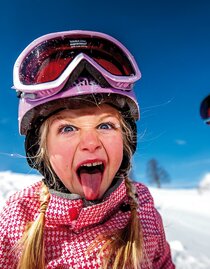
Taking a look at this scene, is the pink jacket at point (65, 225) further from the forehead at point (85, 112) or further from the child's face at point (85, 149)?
the forehead at point (85, 112)

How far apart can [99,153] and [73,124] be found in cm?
24

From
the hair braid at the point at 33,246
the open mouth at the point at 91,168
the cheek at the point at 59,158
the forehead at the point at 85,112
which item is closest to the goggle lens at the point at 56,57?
the forehead at the point at 85,112

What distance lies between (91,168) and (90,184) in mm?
117

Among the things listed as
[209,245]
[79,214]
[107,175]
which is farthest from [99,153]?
[209,245]

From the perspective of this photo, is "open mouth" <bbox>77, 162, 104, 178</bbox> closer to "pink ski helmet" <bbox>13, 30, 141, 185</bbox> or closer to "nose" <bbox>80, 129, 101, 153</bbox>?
"nose" <bbox>80, 129, 101, 153</bbox>

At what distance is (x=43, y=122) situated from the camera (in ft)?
7.18

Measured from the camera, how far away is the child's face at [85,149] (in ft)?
6.30

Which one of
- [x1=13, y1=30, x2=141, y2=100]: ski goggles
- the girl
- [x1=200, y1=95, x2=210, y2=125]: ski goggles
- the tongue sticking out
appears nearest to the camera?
the tongue sticking out

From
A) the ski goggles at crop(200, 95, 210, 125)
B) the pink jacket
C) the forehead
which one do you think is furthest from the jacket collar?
the ski goggles at crop(200, 95, 210, 125)

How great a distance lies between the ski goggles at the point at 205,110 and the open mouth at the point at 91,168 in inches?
201

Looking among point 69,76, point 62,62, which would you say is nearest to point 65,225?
point 69,76

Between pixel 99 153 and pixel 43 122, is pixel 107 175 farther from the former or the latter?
pixel 43 122

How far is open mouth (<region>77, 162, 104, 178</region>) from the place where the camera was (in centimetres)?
194

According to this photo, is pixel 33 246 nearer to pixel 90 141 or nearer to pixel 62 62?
pixel 90 141
